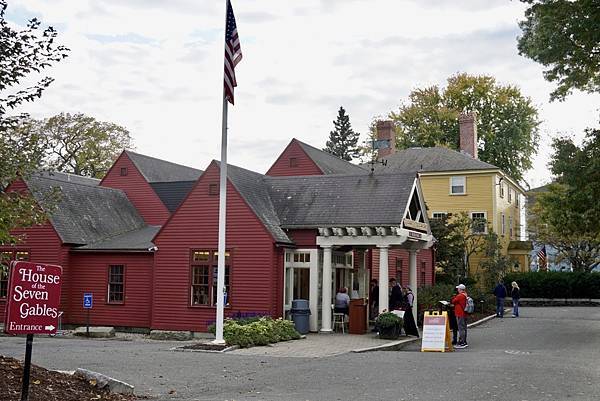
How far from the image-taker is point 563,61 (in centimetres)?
2339

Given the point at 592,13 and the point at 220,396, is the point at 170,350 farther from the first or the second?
the point at 592,13

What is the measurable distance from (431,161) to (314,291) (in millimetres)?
28267

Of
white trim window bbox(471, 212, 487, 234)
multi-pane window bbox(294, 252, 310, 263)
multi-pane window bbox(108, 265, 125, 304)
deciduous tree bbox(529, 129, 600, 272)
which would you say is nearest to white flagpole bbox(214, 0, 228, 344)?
multi-pane window bbox(294, 252, 310, 263)

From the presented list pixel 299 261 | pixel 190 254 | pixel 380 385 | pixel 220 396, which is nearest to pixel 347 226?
pixel 299 261

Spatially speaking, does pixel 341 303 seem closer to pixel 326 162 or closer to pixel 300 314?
pixel 300 314

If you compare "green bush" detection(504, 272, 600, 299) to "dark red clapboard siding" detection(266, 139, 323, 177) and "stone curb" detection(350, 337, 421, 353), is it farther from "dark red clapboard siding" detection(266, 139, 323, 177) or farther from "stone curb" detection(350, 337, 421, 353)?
"stone curb" detection(350, 337, 421, 353)

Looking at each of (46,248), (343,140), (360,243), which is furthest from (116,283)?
(343,140)

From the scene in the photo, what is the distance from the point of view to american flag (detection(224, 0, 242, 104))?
61.1ft

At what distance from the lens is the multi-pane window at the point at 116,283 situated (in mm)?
26953

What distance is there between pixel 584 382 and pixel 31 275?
9.62 m

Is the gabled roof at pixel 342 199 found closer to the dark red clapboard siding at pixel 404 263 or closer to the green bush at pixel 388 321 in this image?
the green bush at pixel 388 321

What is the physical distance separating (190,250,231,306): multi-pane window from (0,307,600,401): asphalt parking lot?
493 cm

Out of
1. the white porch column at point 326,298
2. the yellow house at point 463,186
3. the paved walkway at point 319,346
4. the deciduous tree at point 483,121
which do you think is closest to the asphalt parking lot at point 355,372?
the paved walkway at point 319,346

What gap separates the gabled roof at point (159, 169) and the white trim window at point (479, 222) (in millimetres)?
17786
